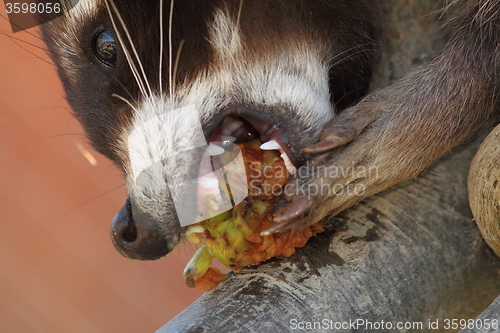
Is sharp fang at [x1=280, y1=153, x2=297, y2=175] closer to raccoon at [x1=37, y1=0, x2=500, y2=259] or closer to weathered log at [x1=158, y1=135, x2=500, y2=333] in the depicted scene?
raccoon at [x1=37, y1=0, x2=500, y2=259]

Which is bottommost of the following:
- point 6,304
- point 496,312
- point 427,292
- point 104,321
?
point 104,321

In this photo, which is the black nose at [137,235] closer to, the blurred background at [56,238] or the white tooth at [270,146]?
the white tooth at [270,146]

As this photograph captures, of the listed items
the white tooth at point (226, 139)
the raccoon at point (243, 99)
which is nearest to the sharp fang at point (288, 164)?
the raccoon at point (243, 99)

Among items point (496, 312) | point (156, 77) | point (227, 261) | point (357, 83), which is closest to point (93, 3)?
point (156, 77)

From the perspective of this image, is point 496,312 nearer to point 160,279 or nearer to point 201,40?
point 201,40

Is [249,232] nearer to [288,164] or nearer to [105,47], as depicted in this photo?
[288,164]

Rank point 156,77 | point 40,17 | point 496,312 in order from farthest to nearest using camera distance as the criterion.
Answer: point 40,17
point 156,77
point 496,312
